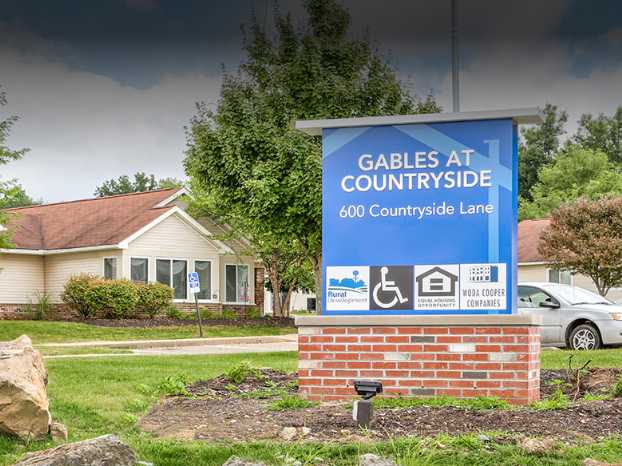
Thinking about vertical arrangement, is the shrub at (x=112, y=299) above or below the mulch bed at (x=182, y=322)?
above

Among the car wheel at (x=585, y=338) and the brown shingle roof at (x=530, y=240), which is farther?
the brown shingle roof at (x=530, y=240)

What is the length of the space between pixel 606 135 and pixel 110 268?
175ft

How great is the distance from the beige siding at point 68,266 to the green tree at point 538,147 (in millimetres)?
46971

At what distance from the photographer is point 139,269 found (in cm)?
3934

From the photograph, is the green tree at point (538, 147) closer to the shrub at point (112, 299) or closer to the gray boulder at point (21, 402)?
the shrub at point (112, 299)

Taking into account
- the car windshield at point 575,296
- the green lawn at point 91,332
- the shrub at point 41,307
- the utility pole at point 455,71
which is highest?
the utility pole at point 455,71

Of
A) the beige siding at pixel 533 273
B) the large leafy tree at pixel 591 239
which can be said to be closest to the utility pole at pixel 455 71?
the large leafy tree at pixel 591 239

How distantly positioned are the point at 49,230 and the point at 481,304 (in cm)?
3509

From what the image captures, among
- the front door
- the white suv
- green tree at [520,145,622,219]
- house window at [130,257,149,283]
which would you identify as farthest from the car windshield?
green tree at [520,145,622,219]

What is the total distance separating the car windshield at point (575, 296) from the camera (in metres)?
21.4

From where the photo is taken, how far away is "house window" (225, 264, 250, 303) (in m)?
42.9

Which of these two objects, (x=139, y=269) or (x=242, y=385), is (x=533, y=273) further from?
(x=242, y=385)

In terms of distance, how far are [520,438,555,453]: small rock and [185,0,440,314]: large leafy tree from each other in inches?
562

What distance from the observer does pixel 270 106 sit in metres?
22.7
